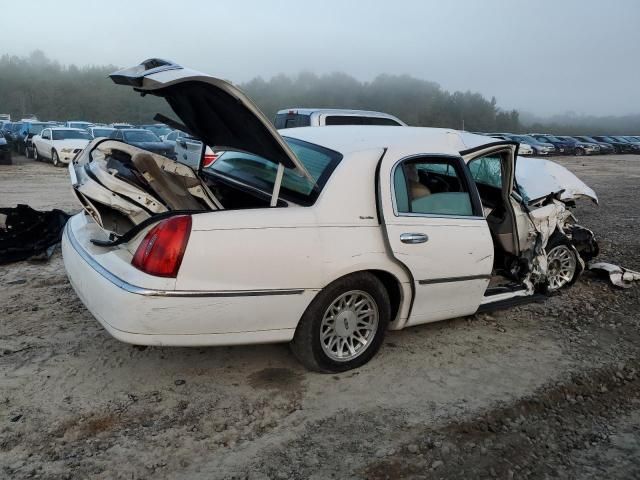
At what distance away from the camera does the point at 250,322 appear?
3238 millimetres

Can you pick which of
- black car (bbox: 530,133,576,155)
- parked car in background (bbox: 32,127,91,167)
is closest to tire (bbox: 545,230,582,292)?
parked car in background (bbox: 32,127,91,167)

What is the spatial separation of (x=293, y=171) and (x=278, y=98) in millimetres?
116462

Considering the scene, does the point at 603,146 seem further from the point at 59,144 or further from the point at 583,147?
the point at 59,144

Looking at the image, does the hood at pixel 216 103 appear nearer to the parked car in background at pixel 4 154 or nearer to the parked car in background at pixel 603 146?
the parked car in background at pixel 4 154

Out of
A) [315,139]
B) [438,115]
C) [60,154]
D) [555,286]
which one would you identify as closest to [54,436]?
[315,139]

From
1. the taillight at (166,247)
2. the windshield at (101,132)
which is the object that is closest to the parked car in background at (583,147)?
the windshield at (101,132)

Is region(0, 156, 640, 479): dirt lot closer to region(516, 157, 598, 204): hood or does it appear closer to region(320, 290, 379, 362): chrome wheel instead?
region(320, 290, 379, 362): chrome wheel

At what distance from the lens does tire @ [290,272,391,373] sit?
3.45 metres

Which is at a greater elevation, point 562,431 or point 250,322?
point 250,322

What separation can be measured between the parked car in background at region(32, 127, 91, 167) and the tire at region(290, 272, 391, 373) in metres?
17.2

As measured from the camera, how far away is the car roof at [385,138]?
387 centimetres

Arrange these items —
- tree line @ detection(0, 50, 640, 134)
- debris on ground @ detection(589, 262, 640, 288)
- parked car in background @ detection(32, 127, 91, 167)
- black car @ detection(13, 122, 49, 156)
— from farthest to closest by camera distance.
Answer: tree line @ detection(0, 50, 640, 134) < black car @ detection(13, 122, 49, 156) < parked car in background @ detection(32, 127, 91, 167) < debris on ground @ detection(589, 262, 640, 288)

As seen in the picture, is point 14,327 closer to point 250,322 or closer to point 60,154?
point 250,322

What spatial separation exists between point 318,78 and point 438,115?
1910 inches
